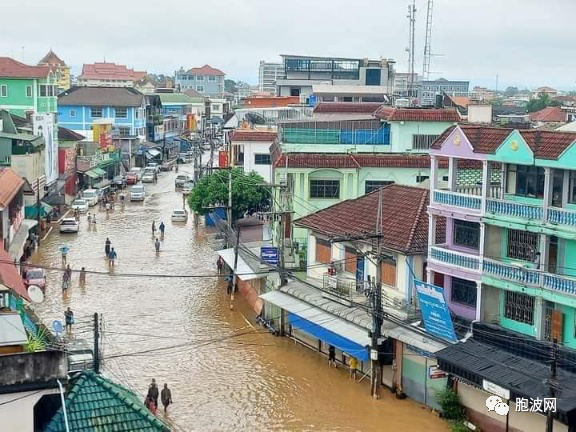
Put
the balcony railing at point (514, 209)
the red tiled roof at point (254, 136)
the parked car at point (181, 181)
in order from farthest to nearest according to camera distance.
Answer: the parked car at point (181, 181) < the red tiled roof at point (254, 136) < the balcony railing at point (514, 209)

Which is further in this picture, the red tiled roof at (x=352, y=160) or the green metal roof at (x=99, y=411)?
the red tiled roof at (x=352, y=160)

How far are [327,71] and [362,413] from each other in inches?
2613

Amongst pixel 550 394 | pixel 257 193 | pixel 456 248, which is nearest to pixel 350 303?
pixel 456 248

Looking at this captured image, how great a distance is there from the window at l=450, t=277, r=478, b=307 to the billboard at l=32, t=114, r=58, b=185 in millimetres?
35762

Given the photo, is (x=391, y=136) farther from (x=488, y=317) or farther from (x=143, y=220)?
(x=143, y=220)

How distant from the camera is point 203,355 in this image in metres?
28.4

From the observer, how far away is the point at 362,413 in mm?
23453

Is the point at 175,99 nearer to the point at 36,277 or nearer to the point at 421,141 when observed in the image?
the point at 421,141

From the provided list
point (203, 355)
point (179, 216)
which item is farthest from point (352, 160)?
point (179, 216)

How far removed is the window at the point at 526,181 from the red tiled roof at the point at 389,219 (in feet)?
11.0

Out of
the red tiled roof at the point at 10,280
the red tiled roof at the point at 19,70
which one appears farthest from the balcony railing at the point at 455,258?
the red tiled roof at the point at 19,70

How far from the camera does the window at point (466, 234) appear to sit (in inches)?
951

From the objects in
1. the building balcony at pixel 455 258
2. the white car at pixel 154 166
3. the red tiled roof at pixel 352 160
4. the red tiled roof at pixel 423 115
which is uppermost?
the red tiled roof at pixel 423 115

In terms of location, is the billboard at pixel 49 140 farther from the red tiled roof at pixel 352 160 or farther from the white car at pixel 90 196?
the red tiled roof at pixel 352 160
